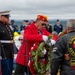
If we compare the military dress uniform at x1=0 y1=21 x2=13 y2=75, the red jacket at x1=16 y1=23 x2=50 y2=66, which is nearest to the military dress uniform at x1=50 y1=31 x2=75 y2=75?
the red jacket at x1=16 y1=23 x2=50 y2=66

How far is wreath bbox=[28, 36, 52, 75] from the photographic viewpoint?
7968 millimetres

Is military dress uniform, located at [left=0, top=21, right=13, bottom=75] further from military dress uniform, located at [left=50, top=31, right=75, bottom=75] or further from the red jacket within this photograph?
military dress uniform, located at [left=50, top=31, right=75, bottom=75]

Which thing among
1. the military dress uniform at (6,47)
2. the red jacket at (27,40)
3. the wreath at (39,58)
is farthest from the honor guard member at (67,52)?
the military dress uniform at (6,47)

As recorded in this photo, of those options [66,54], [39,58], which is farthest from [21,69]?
[66,54]

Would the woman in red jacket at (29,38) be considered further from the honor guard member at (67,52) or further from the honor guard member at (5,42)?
the honor guard member at (67,52)

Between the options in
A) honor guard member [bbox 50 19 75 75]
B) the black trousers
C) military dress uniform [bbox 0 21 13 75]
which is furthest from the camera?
the black trousers

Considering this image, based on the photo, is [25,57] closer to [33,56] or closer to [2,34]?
[33,56]

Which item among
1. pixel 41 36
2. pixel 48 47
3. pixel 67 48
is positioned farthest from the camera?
pixel 48 47

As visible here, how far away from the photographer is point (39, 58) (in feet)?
26.8

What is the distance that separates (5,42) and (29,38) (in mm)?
658

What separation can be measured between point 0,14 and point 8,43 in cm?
71

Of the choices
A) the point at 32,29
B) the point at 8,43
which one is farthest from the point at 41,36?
the point at 8,43

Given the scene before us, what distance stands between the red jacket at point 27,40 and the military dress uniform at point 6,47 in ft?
0.82

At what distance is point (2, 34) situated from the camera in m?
7.86
